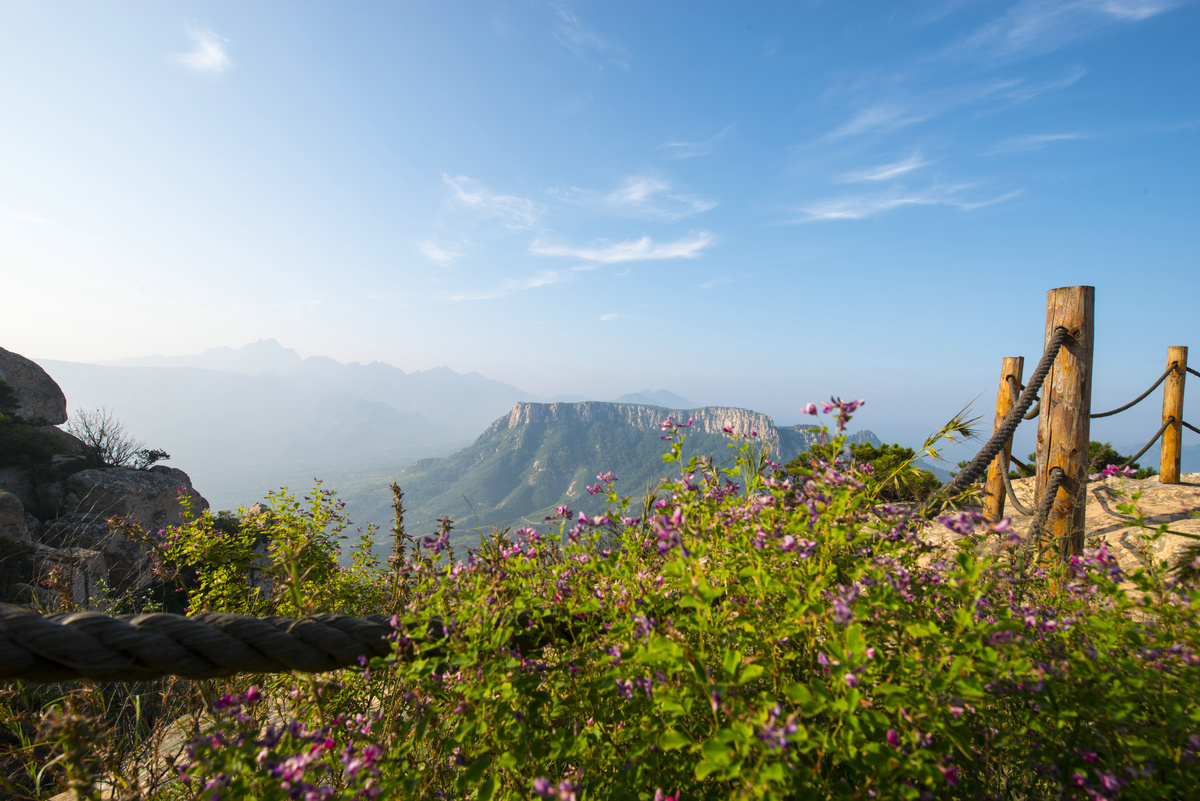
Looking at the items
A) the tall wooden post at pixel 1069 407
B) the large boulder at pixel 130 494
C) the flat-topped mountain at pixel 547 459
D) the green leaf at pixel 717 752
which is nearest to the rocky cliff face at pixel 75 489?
the large boulder at pixel 130 494

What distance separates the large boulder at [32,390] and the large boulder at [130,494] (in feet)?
21.4

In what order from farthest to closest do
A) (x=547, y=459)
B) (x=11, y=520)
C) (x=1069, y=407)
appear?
(x=547, y=459)
(x=11, y=520)
(x=1069, y=407)

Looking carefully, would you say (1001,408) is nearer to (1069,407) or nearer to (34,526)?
(1069,407)

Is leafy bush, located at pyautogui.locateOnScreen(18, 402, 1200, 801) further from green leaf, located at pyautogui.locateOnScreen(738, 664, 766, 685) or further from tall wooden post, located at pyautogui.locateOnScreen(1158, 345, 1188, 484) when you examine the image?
tall wooden post, located at pyautogui.locateOnScreen(1158, 345, 1188, 484)

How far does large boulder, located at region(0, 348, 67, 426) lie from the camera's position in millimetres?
21625

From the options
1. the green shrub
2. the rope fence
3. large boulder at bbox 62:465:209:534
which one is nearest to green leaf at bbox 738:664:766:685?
the green shrub

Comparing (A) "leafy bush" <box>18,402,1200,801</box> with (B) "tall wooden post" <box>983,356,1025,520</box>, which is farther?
(B) "tall wooden post" <box>983,356,1025,520</box>

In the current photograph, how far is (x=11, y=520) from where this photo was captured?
12195 mm

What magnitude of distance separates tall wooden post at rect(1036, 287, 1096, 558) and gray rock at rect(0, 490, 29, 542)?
20.5m

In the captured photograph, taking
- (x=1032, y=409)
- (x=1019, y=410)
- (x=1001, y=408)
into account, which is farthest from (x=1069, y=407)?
(x=1001, y=408)

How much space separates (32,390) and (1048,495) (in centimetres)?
3591

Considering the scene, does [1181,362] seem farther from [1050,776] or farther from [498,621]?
[498,621]

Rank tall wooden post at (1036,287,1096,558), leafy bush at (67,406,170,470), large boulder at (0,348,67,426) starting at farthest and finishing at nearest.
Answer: large boulder at (0,348,67,426)
leafy bush at (67,406,170,470)
tall wooden post at (1036,287,1096,558)

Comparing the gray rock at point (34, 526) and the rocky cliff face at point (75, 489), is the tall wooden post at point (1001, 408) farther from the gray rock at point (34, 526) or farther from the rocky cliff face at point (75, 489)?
the gray rock at point (34, 526)
